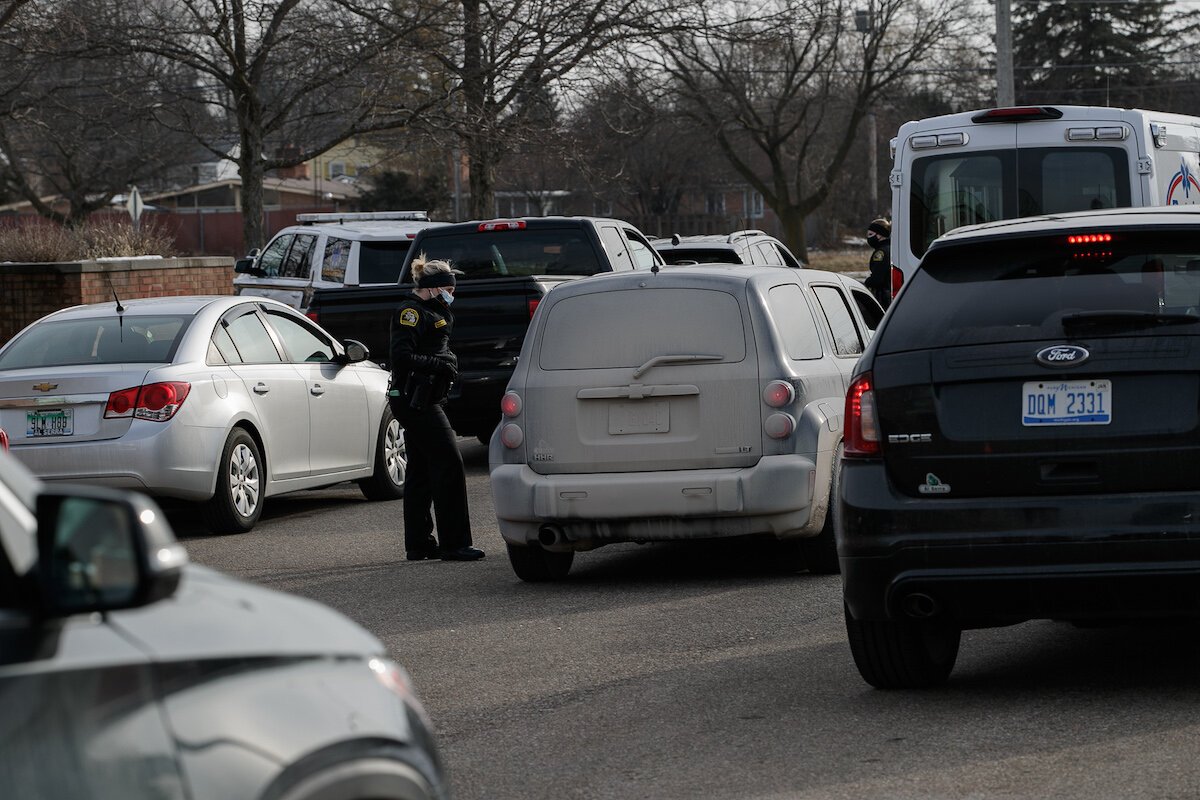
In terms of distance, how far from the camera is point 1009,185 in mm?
14445

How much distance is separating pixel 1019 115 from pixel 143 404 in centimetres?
725

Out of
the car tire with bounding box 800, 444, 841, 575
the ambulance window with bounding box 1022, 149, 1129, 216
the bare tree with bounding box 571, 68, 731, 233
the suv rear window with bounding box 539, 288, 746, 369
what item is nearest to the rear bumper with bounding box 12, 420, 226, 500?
the suv rear window with bounding box 539, 288, 746, 369

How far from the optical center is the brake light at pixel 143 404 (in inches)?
454

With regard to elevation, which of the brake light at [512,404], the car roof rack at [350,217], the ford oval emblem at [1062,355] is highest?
the car roof rack at [350,217]

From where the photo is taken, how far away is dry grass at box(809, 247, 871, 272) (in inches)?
2304

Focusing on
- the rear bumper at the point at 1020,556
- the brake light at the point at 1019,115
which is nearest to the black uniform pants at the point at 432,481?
the rear bumper at the point at 1020,556

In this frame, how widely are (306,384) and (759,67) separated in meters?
42.1

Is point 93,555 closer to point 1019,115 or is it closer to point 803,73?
point 1019,115

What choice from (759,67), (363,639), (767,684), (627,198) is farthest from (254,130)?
(627,198)

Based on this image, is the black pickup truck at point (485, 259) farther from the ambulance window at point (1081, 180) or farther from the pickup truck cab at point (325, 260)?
the pickup truck cab at point (325, 260)

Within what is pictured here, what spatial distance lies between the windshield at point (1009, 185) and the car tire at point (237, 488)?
5.77m

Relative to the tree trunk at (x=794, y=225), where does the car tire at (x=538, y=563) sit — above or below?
below

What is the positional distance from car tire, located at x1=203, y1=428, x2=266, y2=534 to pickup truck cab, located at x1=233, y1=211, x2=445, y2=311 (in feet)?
24.8

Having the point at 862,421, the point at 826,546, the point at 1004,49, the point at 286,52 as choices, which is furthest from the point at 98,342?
the point at 1004,49
